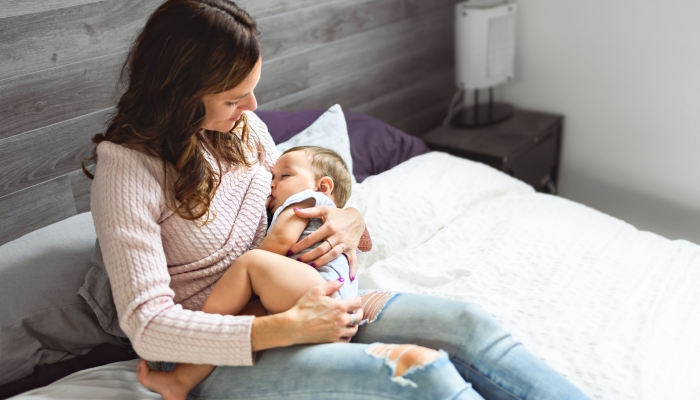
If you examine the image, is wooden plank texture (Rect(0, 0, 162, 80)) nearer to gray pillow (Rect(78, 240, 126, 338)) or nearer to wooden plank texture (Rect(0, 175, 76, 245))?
wooden plank texture (Rect(0, 175, 76, 245))

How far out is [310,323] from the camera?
1.13 metres

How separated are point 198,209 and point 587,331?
876 mm

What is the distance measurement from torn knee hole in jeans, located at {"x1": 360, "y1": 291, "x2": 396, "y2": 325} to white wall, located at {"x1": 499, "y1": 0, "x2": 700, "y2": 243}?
1.53m

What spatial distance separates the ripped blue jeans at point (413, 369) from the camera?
3.46ft

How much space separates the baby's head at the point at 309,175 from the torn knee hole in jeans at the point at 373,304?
0.90 ft

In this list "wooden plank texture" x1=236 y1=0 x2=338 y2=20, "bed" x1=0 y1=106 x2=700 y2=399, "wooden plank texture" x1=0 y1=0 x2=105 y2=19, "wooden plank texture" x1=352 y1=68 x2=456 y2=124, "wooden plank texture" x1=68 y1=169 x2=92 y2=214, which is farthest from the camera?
"wooden plank texture" x1=352 y1=68 x2=456 y2=124

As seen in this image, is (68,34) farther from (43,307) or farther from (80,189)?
(43,307)

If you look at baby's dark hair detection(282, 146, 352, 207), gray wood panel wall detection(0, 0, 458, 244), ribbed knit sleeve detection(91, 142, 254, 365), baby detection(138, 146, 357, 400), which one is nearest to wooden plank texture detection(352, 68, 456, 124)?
gray wood panel wall detection(0, 0, 458, 244)

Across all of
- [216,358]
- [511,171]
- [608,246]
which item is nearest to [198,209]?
[216,358]

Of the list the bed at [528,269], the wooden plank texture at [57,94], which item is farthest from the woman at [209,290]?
the wooden plank texture at [57,94]

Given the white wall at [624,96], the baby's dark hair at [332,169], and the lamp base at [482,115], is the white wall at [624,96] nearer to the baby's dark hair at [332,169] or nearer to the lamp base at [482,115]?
the lamp base at [482,115]

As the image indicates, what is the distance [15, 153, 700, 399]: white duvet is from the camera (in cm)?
128

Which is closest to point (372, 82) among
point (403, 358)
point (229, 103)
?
point (229, 103)

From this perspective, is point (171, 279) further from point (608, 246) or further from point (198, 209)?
point (608, 246)
